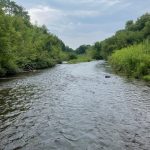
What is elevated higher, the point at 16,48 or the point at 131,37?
the point at 131,37

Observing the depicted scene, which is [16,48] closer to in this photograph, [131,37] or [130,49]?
[130,49]

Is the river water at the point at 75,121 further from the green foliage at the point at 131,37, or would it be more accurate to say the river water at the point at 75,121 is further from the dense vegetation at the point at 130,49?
the green foliage at the point at 131,37

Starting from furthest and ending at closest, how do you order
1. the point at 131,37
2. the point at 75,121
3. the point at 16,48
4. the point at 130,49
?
1. the point at 131,37
2. the point at 16,48
3. the point at 130,49
4. the point at 75,121

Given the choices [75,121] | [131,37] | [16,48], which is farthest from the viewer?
[131,37]

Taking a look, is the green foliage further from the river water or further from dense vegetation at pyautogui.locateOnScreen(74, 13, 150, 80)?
the river water

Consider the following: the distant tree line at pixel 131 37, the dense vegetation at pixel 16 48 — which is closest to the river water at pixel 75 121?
the dense vegetation at pixel 16 48

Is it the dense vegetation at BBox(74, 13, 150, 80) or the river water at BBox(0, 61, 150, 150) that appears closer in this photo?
the river water at BBox(0, 61, 150, 150)

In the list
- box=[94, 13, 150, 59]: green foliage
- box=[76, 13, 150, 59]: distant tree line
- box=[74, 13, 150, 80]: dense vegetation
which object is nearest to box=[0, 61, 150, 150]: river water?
box=[74, 13, 150, 80]: dense vegetation

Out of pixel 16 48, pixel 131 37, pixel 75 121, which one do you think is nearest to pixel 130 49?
pixel 16 48

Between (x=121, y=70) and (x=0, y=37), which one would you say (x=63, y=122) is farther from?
(x=121, y=70)

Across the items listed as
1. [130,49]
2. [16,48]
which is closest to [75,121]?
[130,49]

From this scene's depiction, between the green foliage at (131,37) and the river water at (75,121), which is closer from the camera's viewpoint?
the river water at (75,121)

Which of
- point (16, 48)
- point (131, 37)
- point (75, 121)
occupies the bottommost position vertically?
point (75, 121)

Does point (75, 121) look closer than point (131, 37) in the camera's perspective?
Yes
